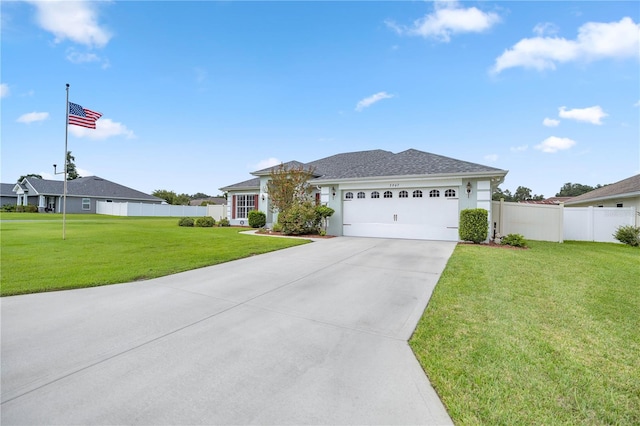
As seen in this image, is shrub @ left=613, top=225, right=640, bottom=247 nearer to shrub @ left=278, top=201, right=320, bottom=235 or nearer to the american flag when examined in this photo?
shrub @ left=278, top=201, right=320, bottom=235

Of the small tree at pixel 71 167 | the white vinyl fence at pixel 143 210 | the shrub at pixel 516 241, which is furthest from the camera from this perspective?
the small tree at pixel 71 167

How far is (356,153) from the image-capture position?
20.2m

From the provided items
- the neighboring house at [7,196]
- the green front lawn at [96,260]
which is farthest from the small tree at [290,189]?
the neighboring house at [7,196]

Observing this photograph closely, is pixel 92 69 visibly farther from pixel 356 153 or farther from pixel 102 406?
pixel 102 406

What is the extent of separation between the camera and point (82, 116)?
36.9ft

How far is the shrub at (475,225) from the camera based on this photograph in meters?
10.6

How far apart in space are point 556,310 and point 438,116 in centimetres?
1521

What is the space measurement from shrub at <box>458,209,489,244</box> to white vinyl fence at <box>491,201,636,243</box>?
6.41 ft

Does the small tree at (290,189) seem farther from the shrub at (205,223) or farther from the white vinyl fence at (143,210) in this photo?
the white vinyl fence at (143,210)

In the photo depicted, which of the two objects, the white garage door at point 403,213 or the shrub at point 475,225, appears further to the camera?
the white garage door at point 403,213

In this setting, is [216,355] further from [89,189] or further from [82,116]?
[89,189]

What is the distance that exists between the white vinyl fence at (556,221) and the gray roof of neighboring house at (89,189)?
43908mm

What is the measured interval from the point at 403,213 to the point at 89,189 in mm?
41716

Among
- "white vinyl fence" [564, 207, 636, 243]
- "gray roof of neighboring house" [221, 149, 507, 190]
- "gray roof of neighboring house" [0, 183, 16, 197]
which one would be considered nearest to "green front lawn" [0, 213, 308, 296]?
"gray roof of neighboring house" [221, 149, 507, 190]
